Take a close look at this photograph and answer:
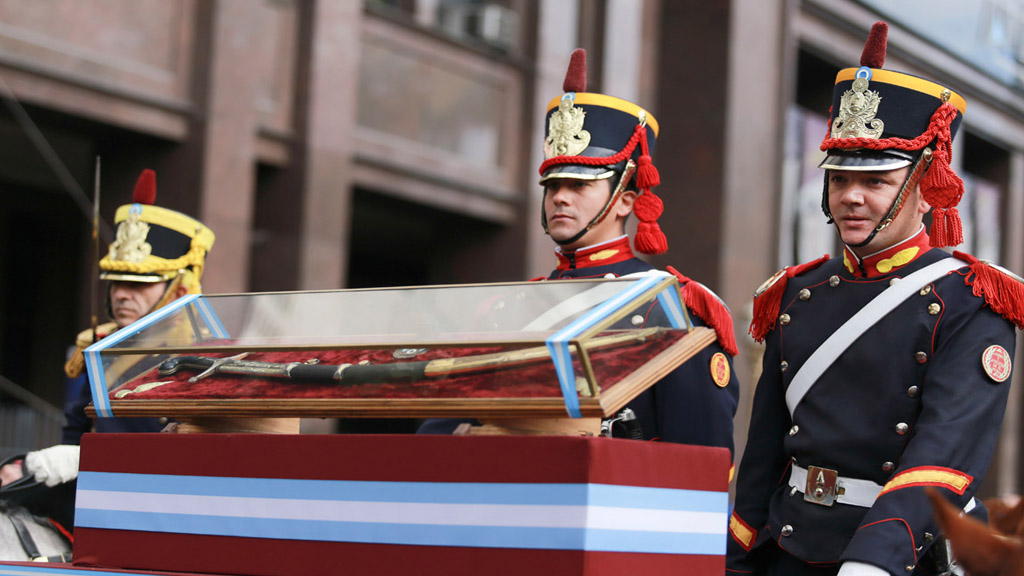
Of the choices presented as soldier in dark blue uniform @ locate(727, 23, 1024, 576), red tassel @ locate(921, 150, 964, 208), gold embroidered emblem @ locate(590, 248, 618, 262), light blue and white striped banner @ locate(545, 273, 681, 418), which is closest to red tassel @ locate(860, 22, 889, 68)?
soldier in dark blue uniform @ locate(727, 23, 1024, 576)

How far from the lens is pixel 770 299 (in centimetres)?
326

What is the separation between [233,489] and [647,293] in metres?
0.96

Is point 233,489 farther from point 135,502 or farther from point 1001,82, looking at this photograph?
point 1001,82

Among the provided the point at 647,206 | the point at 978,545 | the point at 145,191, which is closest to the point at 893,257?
the point at 647,206

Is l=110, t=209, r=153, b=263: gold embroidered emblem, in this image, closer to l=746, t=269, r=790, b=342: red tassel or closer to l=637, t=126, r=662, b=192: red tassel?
l=637, t=126, r=662, b=192: red tassel

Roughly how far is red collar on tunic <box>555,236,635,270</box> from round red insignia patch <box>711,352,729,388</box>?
1.63 feet

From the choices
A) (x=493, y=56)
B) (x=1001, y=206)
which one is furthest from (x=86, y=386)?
(x=1001, y=206)

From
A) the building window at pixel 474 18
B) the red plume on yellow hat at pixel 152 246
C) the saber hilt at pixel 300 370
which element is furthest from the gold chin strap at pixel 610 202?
the building window at pixel 474 18

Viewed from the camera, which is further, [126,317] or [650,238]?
[126,317]

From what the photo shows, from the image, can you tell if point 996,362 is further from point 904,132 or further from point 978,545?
point 978,545

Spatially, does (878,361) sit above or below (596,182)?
below

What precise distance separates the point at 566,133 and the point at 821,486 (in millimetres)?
1373

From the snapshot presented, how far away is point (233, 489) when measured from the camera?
2.60 metres

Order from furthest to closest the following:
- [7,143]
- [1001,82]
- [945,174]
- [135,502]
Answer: [1001,82]
[7,143]
[945,174]
[135,502]
